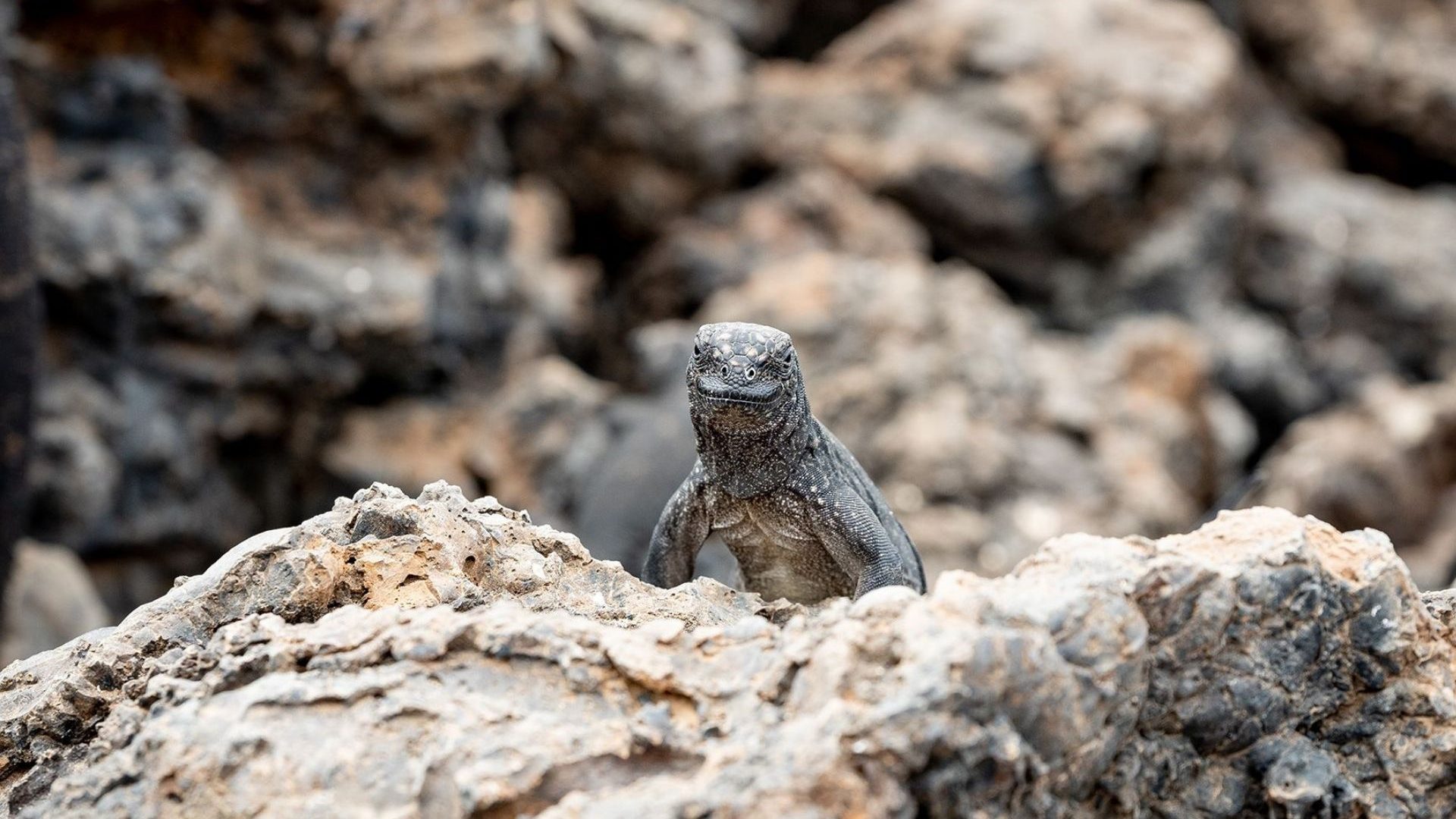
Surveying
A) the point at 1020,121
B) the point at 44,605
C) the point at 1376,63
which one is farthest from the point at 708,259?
the point at 1376,63

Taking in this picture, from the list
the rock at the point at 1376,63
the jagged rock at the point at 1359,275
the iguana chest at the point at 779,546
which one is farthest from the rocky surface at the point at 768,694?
the rock at the point at 1376,63

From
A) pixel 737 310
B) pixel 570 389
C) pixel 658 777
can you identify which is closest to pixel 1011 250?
pixel 737 310

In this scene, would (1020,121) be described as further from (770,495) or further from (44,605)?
(770,495)

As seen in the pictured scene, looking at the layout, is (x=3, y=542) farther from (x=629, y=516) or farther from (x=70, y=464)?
(x=629, y=516)

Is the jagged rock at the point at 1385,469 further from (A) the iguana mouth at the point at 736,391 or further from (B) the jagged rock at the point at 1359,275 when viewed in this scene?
(A) the iguana mouth at the point at 736,391

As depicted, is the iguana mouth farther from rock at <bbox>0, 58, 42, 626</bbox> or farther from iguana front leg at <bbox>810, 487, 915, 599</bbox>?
rock at <bbox>0, 58, 42, 626</bbox>

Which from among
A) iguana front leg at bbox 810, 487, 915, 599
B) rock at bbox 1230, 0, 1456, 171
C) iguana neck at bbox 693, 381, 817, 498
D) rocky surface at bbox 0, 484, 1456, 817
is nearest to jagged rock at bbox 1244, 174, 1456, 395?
rock at bbox 1230, 0, 1456, 171
